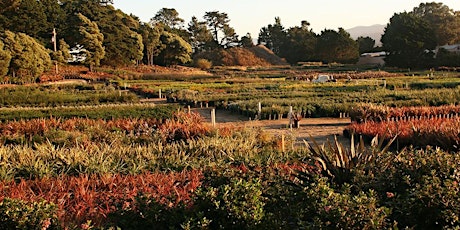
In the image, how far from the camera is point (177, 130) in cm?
1217

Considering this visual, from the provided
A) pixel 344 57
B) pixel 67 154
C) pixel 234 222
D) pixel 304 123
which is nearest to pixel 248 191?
pixel 234 222

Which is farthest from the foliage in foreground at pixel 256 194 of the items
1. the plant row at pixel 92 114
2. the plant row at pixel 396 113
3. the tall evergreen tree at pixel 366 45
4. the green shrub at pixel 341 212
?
the tall evergreen tree at pixel 366 45

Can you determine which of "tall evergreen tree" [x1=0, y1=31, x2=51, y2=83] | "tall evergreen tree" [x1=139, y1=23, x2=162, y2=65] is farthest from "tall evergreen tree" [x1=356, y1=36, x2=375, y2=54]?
"tall evergreen tree" [x1=0, y1=31, x2=51, y2=83]

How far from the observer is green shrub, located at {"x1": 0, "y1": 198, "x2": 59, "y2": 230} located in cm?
379

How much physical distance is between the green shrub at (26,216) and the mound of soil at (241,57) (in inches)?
3139

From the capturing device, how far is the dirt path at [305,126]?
43.4 ft

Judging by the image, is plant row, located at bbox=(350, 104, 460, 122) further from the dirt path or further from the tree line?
the tree line

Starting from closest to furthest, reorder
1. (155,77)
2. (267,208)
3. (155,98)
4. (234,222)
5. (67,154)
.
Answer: (234,222)
(267,208)
(67,154)
(155,98)
(155,77)

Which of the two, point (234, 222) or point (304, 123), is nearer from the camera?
point (234, 222)

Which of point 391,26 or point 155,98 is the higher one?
point 391,26

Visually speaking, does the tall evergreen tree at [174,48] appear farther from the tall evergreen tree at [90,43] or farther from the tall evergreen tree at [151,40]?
the tall evergreen tree at [90,43]

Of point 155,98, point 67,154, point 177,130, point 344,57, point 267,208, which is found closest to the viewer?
point 267,208

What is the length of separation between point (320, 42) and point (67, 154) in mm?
77062

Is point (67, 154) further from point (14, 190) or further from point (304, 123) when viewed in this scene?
point (304, 123)
